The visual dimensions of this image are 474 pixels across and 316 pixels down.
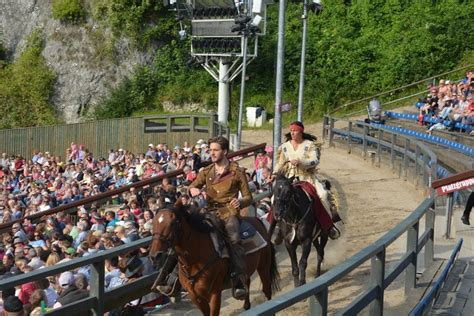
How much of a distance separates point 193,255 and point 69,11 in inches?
1619

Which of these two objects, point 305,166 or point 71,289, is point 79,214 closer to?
point 305,166

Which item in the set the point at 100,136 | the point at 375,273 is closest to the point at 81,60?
the point at 100,136

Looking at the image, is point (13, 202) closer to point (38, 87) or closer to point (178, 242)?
point (178, 242)

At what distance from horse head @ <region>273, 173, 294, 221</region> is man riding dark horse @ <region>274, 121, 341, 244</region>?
73cm

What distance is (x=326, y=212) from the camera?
1123 centimetres

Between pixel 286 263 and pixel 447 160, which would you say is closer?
pixel 286 263

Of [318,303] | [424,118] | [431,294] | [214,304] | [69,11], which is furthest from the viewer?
[69,11]

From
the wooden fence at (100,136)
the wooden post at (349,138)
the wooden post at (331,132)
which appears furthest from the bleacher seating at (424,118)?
the wooden fence at (100,136)

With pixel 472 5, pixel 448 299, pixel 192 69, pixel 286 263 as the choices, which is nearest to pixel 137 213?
pixel 286 263

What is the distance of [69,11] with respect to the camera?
153 ft

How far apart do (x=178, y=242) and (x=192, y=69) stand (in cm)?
3829

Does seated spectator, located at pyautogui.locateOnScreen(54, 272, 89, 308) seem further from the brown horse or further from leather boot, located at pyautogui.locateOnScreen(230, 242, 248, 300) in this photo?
leather boot, located at pyautogui.locateOnScreen(230, 242, 248, 300)

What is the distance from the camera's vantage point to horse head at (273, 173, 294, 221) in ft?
33.7

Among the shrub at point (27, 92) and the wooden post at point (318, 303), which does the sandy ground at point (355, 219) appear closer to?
the wooden post at point (318, 303)
